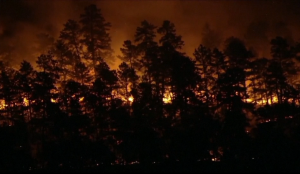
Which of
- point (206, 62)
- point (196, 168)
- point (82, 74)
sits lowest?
point (196, 168)

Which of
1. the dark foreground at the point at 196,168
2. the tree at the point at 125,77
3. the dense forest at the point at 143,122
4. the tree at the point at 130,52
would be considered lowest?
the dark foreground at the point at 196,168

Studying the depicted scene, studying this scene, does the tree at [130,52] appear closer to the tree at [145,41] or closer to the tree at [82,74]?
the tree at [145,41]

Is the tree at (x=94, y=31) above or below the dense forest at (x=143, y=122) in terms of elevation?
above

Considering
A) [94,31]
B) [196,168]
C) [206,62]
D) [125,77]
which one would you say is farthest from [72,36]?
[196,168]

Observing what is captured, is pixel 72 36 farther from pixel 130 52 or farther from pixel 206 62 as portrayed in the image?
pixel 206 62

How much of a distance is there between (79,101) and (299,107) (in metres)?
18.9

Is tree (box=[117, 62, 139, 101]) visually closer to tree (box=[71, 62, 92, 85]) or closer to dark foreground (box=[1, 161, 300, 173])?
tree (box=[71, 62, 92, 85])

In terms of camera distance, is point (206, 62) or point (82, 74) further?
point (206, 62)

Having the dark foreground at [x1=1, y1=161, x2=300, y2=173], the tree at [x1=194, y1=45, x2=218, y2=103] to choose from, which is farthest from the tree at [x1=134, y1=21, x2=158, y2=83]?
the dark foreground at [x1=1, y1=161, x2=300, y2=173]

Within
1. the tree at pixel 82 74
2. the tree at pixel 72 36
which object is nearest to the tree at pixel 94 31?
the tree at pixel 72 36

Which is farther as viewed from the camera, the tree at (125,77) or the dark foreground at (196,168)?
the tree at (125,77)

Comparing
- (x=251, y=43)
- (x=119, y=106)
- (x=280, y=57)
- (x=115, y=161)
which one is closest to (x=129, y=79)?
(x=119, y=106)

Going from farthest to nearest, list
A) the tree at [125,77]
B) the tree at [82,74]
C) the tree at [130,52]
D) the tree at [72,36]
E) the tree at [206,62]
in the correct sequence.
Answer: the tree at [72,36] < the tree at [130,52] < the tree at [206,62] < the tree at [82,74] < the tree at [125,77]

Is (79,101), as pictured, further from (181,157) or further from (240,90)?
(240,90)
